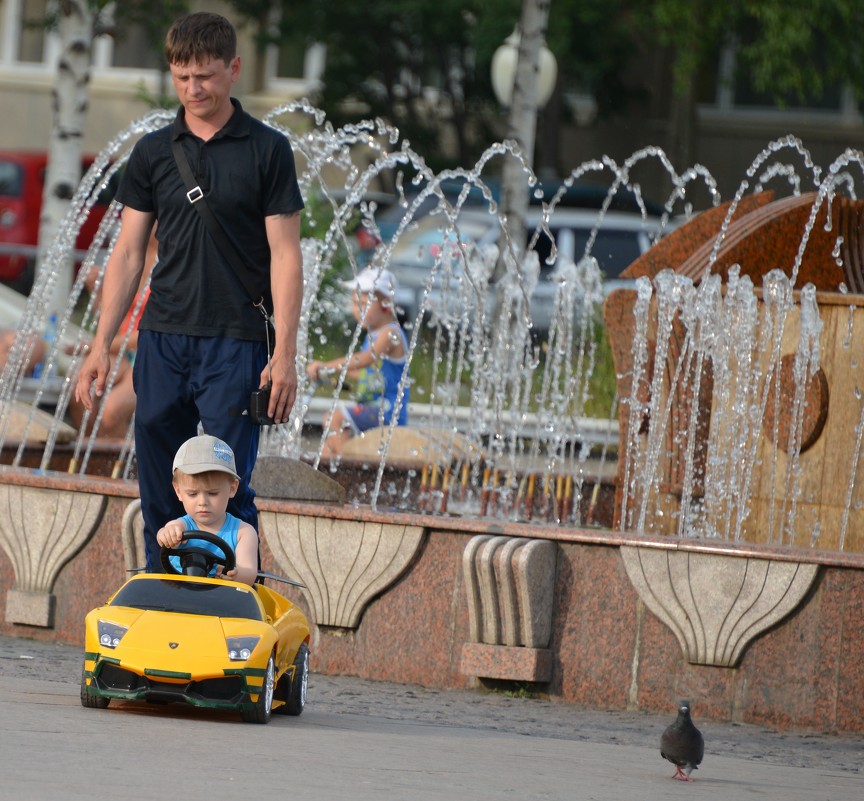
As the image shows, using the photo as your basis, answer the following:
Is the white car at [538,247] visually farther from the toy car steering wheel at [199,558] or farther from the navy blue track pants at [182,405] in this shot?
the toy car steering wheel at [199,558]

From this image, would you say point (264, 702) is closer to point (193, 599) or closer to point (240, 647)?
point (240, 647)

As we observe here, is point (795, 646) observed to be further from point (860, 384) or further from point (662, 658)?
point (860, 384)

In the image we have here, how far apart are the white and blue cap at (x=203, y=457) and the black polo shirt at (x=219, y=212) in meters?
0.36

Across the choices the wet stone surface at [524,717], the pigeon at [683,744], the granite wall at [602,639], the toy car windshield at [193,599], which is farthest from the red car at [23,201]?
the pigeon at [683,744]

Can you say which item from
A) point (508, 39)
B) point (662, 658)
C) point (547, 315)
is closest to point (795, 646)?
point (662, 658)

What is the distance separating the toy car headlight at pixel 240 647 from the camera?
5117mm

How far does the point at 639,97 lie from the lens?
3112 centimetres

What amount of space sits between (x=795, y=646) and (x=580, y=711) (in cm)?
75

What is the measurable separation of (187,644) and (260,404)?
0.73m

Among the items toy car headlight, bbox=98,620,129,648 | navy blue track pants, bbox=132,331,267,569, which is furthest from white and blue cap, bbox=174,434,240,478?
toy car headlight, bbox=98,620,129,648

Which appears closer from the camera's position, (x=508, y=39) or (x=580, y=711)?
(x=580, y=711)

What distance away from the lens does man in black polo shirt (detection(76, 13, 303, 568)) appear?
5516 mm

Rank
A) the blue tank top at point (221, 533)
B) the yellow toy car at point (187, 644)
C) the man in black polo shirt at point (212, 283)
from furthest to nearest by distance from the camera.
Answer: the man in black polo shirt at point (212, 283), the blue tank top at point (221, 533), the yellow toy car at point (187, 644)

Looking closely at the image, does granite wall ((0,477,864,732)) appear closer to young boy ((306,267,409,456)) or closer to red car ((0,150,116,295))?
young boy ((306,267,409,456))
